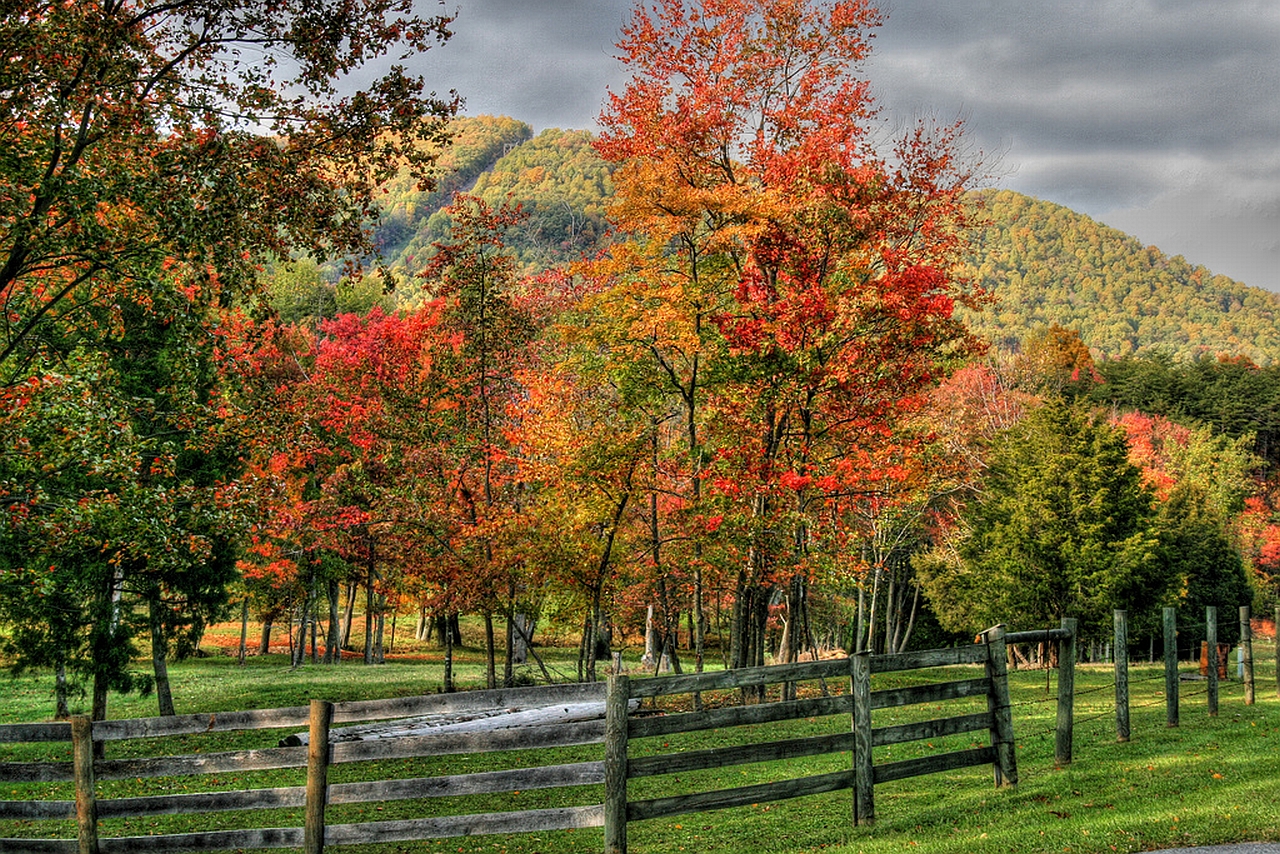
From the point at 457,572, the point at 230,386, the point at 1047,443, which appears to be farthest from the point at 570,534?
the point at 1047,443

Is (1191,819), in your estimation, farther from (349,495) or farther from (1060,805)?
(349,495)

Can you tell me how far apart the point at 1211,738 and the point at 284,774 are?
1393 centimetres

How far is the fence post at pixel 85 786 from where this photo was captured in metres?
8.33

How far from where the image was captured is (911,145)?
2383 centimetres

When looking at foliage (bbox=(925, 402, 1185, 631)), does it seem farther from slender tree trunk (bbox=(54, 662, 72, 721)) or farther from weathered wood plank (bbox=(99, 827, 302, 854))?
slender tree trunk (bbox=(54, 662, 72, 721))

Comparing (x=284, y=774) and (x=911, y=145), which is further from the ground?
(x=911, y=145)

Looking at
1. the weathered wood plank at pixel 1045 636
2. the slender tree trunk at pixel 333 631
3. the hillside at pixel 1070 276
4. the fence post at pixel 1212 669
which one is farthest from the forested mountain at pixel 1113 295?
the weathered wood plank at pixel 1045 636

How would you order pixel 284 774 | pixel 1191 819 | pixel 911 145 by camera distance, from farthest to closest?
pixel 911 145 < pixel 284 774 < pixel 1191 819

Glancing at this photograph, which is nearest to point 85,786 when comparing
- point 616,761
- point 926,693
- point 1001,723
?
point 616,761

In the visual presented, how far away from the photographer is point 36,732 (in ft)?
27.5

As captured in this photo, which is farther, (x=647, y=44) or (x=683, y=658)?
(x=683, y=658)

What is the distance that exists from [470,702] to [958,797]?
542cm

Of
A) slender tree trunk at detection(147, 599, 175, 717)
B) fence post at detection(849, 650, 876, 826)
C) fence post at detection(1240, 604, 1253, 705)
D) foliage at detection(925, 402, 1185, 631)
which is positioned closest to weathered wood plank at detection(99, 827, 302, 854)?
fence post at detection(849, 650, 876, 826)

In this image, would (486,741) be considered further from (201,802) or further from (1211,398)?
(1211,398)
